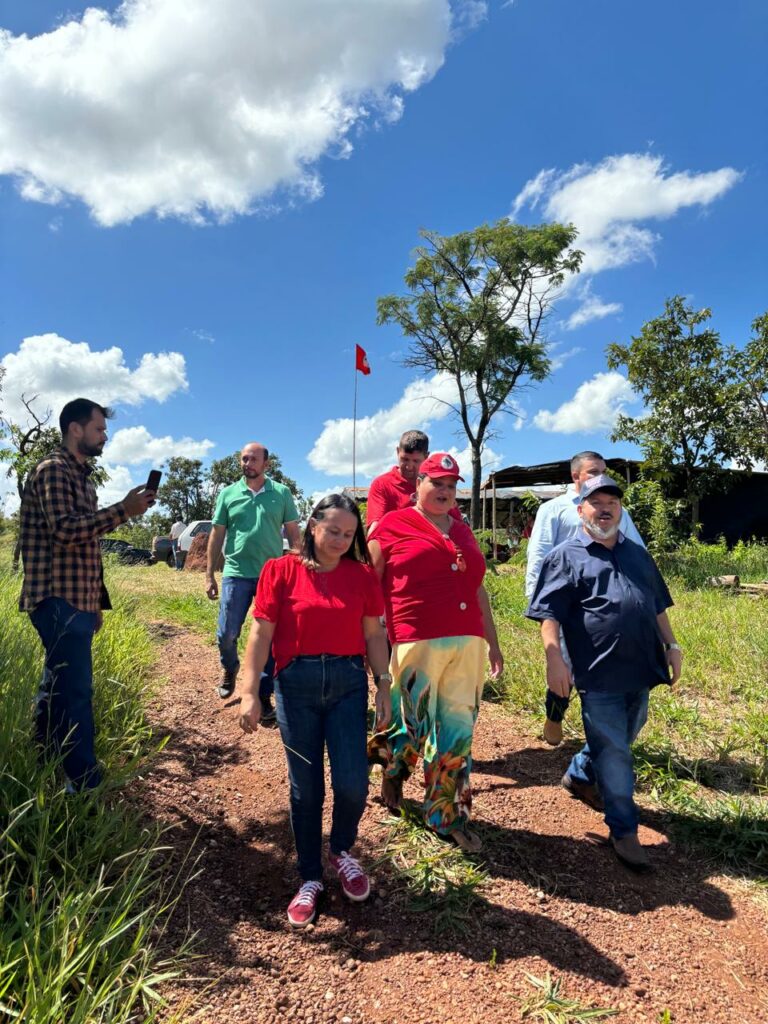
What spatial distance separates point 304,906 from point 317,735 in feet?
1.90

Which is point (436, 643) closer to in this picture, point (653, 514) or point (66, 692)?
point (66, 692)

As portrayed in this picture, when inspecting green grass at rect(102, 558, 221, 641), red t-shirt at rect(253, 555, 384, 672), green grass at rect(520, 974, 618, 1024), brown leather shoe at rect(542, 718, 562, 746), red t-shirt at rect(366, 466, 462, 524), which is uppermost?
red t-shirt at rect(366, 466, 462, 524)

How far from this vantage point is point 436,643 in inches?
96.6

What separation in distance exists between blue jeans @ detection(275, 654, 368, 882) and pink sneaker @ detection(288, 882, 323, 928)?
45 mm

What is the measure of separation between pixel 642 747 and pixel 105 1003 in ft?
9.69

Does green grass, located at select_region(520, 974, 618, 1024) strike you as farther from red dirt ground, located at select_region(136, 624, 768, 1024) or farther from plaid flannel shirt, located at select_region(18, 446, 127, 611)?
plaid flannel shirt, located at select_region(18, 446, 127, 611)

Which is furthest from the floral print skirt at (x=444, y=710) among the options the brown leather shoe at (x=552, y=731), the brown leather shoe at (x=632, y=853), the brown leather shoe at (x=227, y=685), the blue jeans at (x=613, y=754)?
the brown leather shoe at (x=227, y=685)

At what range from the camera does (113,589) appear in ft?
24.5

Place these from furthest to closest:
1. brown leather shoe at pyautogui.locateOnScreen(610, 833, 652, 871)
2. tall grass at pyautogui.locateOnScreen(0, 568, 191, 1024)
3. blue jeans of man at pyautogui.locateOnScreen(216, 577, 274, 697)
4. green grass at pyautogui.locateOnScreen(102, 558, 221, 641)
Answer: green grass at pyautogui.locateOnScreen(102, 558, 221, 641), blue jeans of man at pyautogui.locateOnScreen(216, 577, 274, 697), brown leather shoe at pyautogui.locateOnScreen(610, 833, 652, 871), tall grass at pyautogui.locateOnScreen(0, 568, 191, 1024)

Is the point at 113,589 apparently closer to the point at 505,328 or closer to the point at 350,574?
the point at 350,574

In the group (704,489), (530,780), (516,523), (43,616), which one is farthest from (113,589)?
(516,523)

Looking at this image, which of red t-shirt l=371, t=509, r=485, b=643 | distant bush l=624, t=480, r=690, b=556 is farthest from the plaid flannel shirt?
distant bush l=624, t=480, r=690, b=556

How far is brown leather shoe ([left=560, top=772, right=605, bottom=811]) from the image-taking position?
2.98m

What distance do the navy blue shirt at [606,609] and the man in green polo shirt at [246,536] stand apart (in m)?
1.84
